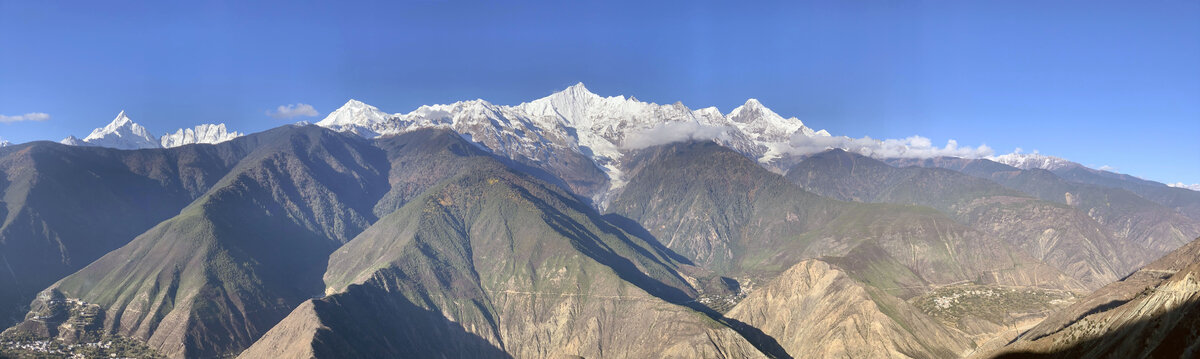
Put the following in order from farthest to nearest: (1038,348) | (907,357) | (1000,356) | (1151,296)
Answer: (907,357) < (1000,356) < (1038,348) < (1151,296)

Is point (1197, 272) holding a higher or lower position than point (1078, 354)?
higher

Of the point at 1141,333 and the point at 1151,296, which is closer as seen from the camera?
the point at 1141,333

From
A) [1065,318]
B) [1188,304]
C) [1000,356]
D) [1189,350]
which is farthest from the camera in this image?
[1065,318]

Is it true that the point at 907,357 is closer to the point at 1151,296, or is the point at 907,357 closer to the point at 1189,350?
the point at 1151,296

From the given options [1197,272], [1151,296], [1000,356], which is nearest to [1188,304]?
[1197,272]

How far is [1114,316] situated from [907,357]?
12322 centimetres

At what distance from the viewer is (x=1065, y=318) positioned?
602 ft

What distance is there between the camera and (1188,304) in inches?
2813

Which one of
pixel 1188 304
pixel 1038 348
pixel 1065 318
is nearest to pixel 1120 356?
pixel 1188 304

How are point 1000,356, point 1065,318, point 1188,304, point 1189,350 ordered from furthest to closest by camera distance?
point 1065,318, point 1000,356, point 1188,304, point 1189,350

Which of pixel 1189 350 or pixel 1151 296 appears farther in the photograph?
pixel 1151 296

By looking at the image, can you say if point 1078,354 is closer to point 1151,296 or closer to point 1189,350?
point 1151,296

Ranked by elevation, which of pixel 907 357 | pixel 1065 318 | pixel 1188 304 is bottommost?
pixel 907 357

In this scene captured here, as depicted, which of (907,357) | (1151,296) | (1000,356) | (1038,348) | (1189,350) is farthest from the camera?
(907,357)
